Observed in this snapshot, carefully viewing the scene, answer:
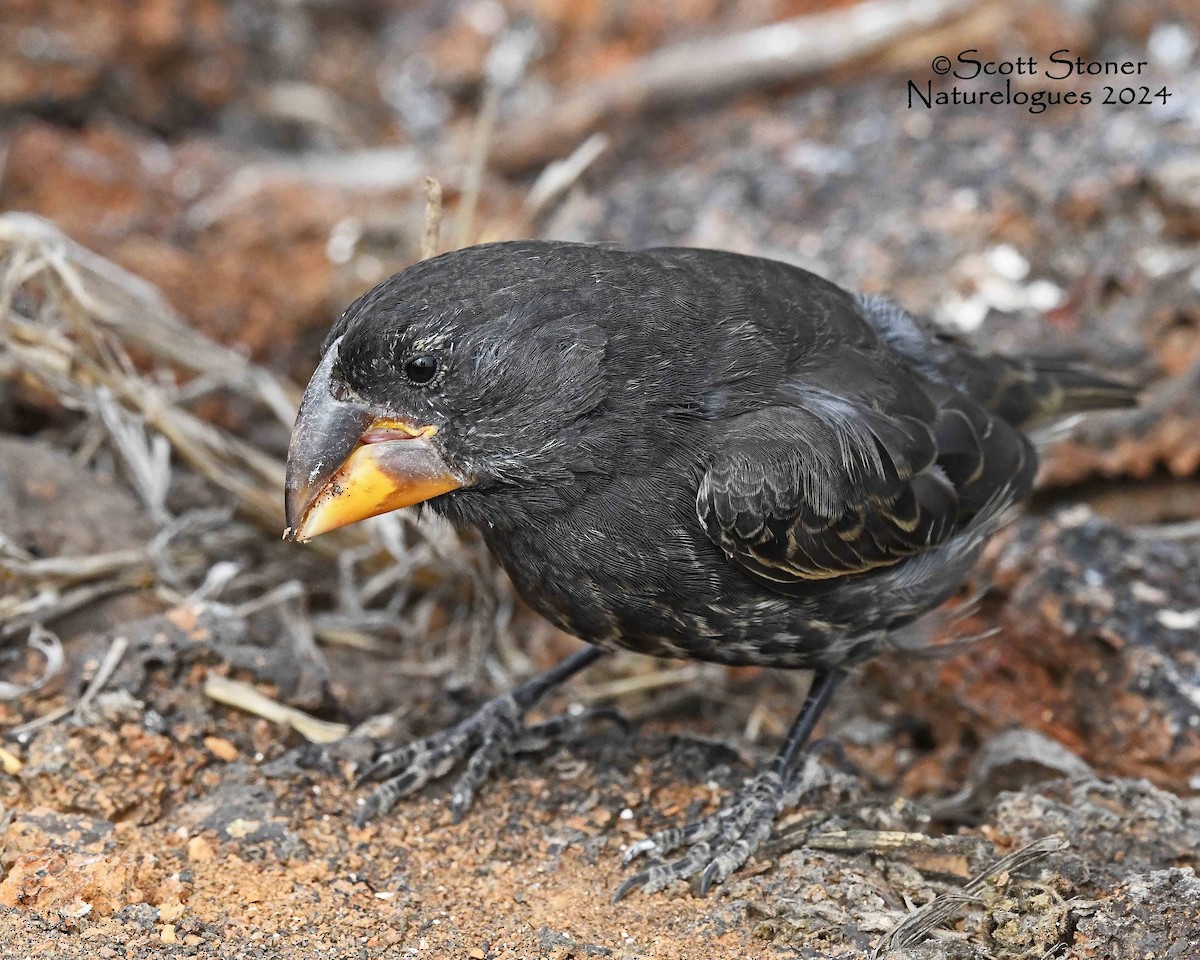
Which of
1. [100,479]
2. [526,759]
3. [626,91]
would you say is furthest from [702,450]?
[626,91]

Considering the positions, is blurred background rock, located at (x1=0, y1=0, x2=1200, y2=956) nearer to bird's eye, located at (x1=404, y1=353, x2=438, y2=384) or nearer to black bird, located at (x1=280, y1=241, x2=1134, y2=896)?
black bird, located at (x1=280, y1=241, x2=1134, y2=896)

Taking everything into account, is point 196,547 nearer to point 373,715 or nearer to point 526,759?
point 373,715

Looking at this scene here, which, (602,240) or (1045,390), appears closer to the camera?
(1045,390)

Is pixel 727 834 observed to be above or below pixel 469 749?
below

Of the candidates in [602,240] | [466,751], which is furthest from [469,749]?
[602,240]

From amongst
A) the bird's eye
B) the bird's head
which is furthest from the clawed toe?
the bird's eye

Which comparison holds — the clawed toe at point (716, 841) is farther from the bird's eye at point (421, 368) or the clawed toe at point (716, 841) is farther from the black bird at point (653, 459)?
the bird's eye at point (421, 368)

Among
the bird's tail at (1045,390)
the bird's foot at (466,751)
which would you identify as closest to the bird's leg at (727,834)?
the bird's foot at (466,751)

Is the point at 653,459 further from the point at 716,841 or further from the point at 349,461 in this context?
the point at 716,841
